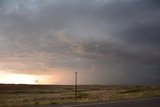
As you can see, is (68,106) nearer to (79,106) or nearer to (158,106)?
(79,106)

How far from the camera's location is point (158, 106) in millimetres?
24453

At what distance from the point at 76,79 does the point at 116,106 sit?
1451 cm

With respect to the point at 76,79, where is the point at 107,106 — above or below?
below

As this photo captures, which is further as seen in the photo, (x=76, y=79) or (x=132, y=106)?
(x=76, y=79)

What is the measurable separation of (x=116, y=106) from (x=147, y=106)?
2.80m

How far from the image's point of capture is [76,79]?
37.8 metres

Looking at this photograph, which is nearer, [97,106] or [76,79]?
[97,106]

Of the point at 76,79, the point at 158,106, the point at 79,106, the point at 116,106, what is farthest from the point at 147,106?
the point at 76,79

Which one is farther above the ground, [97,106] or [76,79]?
[76,79]

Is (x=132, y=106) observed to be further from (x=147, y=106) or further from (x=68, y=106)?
(x=68, y=106)

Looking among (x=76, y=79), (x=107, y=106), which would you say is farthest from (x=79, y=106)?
(x=76, y=79)

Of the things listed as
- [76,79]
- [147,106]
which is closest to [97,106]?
[147,106]

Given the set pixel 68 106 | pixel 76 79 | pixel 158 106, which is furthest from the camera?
pixel 76 79

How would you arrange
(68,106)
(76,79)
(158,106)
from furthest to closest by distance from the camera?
(76,79), (158,106), (68,106)
